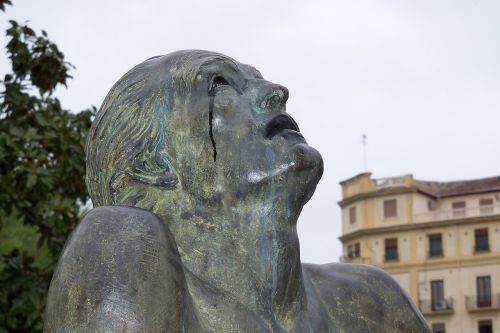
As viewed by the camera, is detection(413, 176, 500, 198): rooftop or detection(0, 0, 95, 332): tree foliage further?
detection(413, 176, 500, 198): rooftop

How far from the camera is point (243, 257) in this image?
9.41 ft

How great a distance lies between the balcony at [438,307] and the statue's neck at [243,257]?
142 feet

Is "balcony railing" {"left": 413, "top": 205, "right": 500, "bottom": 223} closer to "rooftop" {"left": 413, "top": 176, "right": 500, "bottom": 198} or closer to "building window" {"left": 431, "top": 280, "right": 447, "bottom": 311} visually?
"rooftop" {"left": 413, "top": 176, "right": 500, "bottom": 198}

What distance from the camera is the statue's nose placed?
2.99m

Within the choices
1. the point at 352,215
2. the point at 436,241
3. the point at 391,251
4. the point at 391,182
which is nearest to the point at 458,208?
the point at 436,241

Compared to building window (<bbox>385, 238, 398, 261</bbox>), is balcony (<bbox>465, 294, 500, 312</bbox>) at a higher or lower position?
lower

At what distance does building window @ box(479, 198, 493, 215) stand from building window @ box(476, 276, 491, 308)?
278 cm

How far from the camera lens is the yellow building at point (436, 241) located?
4541 centimetres

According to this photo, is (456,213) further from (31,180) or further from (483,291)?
(31,180)

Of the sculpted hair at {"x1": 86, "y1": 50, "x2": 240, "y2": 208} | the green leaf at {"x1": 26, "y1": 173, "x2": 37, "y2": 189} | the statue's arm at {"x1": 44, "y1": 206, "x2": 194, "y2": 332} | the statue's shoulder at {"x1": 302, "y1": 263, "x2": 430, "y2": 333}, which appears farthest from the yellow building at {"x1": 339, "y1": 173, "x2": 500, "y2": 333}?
the statue's arm at {"x1": 44, "y1": 206, "x2": 194, "y2": 332}

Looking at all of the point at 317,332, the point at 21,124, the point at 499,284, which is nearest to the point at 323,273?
the point at 317,332

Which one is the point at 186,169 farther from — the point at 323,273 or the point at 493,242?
the point at 493,242

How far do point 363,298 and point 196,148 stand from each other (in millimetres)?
698

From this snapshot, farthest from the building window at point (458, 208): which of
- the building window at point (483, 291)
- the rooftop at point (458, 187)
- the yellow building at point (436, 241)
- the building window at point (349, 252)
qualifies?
the building window at point (349, 252)
